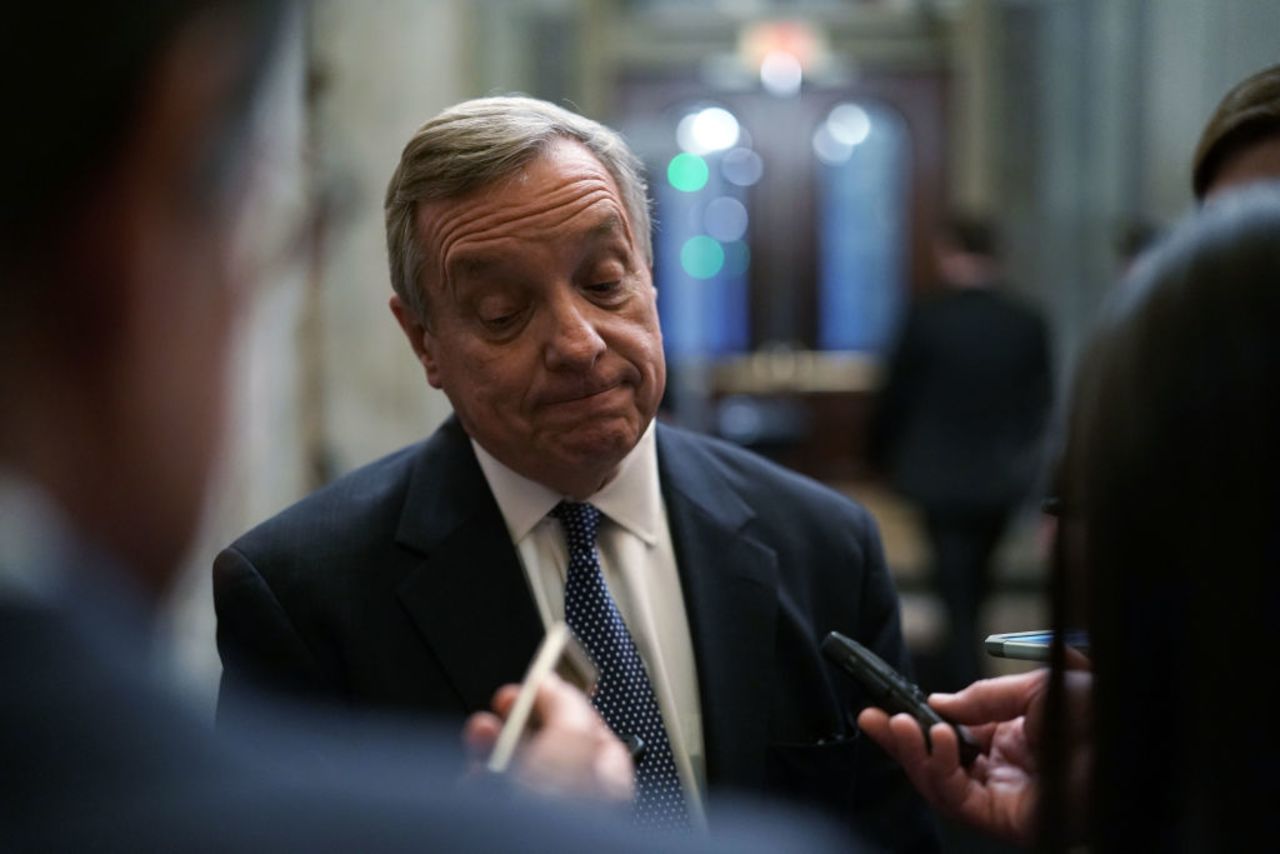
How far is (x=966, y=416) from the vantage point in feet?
19.8

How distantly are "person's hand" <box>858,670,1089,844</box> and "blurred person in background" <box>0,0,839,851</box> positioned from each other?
0.83 m

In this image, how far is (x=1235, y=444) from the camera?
3.16ft

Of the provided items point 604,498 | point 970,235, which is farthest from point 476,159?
point 970,235

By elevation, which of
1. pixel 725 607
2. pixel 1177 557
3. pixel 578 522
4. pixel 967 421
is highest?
pixel 1177 557

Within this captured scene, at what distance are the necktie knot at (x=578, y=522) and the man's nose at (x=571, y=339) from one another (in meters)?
0.19

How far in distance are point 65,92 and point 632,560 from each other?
48.4 inches

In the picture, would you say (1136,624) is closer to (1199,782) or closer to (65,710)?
(1199,782)

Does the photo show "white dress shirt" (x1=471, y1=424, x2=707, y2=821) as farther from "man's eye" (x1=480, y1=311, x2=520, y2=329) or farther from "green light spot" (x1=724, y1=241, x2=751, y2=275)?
"green light spot" (x1=724, y1=241, x2=751, y2=275)

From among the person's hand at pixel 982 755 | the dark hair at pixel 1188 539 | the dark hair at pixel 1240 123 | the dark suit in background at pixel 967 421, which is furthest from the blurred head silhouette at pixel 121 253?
the dark suit in background at pixel 967 421

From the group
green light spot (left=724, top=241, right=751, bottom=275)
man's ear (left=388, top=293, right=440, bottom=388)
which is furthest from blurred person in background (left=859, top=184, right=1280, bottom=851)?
green light spot (left=724, top=241, right=751, bottom=275)

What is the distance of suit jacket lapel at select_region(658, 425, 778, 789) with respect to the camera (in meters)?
1.75

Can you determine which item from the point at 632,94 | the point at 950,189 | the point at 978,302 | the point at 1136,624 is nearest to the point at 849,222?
the point at 950,189

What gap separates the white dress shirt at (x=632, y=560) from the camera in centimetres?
179

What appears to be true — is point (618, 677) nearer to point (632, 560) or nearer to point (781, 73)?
point (632, 560)
